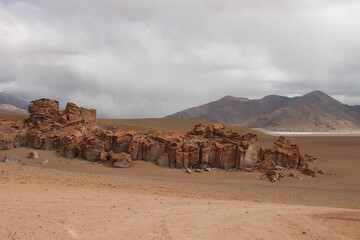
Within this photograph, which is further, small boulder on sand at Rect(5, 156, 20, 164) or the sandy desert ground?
small boulder on sand at Rect(5, 156, 20, 164)

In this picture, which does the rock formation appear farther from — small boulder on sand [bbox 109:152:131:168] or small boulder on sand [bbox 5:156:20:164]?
small boulder on sand [bbox 5:156:20:164]

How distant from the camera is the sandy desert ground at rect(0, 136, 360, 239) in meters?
7.60

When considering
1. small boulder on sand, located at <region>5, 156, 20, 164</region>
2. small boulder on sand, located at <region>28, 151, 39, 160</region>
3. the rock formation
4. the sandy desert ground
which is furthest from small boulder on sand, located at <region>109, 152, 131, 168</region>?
small boulder on sand, located at <region>5, 156, 20, 164</region>

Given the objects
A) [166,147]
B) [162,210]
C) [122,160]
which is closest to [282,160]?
[166,147]

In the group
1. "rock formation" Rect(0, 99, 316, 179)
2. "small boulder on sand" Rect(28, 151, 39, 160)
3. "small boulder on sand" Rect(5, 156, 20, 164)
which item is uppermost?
"rock formation" Rect(0, 99, 316, 179)

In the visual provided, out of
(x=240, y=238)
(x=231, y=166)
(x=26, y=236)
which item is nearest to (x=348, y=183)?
(x=231, y=166)

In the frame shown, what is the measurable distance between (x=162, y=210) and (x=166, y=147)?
1297 cm

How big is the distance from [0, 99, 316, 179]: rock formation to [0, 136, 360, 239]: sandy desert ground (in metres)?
3.90

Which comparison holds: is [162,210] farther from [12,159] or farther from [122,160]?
[12,159]

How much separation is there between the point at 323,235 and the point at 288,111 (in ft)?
625

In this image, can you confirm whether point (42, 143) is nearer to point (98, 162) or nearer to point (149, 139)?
point (98, 162)

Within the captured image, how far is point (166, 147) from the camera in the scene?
22.8m

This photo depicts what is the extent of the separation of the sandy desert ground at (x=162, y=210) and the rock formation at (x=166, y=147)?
154 inches

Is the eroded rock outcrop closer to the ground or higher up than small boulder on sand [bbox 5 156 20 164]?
higher up
